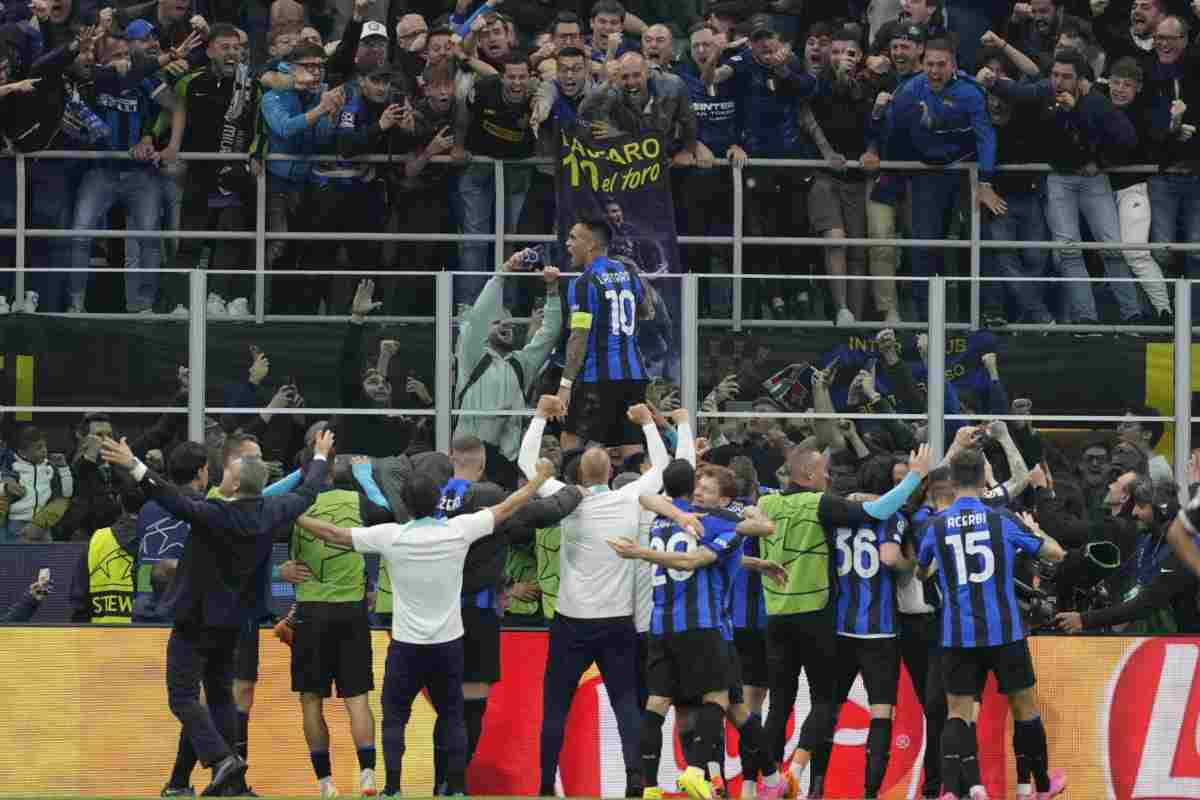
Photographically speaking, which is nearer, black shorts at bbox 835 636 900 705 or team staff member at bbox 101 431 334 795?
team staff member at bbox 101 431 334 795

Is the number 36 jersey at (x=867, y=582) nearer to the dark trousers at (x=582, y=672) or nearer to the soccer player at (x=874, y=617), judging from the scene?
the soccer player at (x=874, y=617)

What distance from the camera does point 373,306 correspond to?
56.9ft

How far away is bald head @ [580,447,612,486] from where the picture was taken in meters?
14.8

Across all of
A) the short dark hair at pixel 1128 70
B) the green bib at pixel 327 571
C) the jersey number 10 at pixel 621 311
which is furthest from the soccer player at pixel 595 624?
the short dark hair at pixel 1128 70

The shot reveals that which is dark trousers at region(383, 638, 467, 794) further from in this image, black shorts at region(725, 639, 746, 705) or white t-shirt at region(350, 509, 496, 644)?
black shorts at region(725, 639, 746, 705)

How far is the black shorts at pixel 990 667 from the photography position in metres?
14.3

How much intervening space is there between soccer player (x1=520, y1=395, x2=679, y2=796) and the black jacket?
165 cm

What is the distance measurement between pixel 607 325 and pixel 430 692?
3586mm

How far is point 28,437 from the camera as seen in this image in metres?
Answer: 17.4

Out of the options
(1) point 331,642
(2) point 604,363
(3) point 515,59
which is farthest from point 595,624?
(3) point 515,59

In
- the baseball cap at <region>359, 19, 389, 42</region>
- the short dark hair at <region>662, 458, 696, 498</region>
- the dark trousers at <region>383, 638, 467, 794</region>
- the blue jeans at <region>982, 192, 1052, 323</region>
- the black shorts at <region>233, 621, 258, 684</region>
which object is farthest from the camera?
the baseball cap at <region>359, 19, 389, 42</region>

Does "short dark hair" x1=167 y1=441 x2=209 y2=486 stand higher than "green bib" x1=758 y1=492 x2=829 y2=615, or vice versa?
"short dark hair" x1=167 y1=441 x2=209 y2=486

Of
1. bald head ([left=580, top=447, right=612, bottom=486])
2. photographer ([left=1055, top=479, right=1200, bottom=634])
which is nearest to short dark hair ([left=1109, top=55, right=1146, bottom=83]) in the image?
photographer ([left=1055, top=479, right=1200, bottom=634])

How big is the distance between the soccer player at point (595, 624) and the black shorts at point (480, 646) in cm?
47
